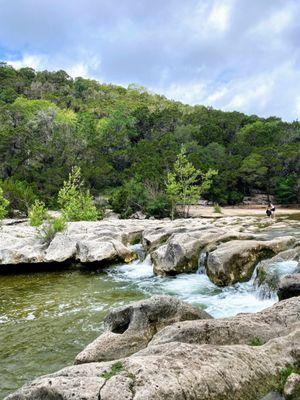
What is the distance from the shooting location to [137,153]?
86.9 meters

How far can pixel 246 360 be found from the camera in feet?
21.9

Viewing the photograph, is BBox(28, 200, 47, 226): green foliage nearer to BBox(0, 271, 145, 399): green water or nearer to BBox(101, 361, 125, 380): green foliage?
BBox(0, 271, 145, 399): green water

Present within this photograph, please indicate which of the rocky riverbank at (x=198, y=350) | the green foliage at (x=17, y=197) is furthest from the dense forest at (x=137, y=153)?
the rocky riverbank at (x=198, y=350)

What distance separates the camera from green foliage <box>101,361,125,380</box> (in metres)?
5.93

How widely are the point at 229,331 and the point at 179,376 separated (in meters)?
2.79

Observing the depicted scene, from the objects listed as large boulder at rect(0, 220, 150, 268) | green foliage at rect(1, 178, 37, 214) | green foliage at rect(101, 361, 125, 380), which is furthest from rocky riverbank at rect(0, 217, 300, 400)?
green foliage at rect(1, 178, 37, 214)

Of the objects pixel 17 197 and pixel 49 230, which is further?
pixel 17 197

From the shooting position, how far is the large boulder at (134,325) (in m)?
9.92

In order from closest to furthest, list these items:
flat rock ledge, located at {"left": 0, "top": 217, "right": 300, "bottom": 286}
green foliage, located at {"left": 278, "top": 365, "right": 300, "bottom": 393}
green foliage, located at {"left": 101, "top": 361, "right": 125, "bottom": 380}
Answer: green foliage, located at {"left": 101, "top": 361, "right": 125, "bottom": 380} → green foliage, located at {"left": 278, "top": 365, "right": 300, "bottom": 393} → flat rock ledge, located at {"left": 0, "top": 217, "right": 300, "bottom": 286}

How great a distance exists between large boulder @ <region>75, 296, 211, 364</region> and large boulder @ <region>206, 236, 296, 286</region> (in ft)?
26.8

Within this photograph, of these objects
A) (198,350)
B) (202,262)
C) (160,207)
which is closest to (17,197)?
(160,207)

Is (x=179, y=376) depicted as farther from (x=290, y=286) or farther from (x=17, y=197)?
(x=17, y=197)

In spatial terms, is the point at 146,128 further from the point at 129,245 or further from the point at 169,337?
the point at 169,337

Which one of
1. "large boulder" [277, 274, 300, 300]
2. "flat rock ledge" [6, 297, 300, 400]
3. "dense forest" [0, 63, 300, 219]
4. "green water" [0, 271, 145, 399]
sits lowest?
"green water" [0, 271, 145, 399]
